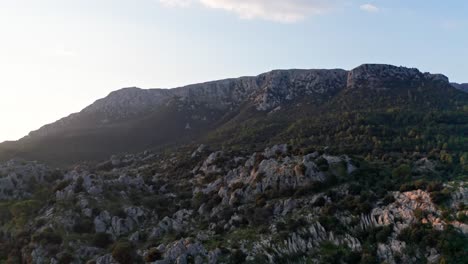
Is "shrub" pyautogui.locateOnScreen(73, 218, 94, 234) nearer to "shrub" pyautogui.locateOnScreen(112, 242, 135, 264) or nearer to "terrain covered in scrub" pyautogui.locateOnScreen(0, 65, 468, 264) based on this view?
"terrain covered in scrub" pyautogui.locateOnScreen(0, 65, 468, 264)

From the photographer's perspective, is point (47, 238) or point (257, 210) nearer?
point (47, 238)

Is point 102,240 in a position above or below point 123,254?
below

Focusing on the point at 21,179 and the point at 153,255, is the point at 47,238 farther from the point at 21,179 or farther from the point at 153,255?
the point at 21,179

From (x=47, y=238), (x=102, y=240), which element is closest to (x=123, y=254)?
(x=102, y=240)

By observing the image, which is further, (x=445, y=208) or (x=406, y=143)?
(x=406, y=143)

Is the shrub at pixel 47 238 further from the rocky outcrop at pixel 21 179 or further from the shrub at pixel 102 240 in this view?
the rocky outcrop at pixel 21 179

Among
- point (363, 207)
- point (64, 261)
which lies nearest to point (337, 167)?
point (363, 207)

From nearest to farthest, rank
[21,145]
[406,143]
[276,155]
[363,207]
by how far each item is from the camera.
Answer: [363,207] < [276,155] < [406,143] < [21,145]

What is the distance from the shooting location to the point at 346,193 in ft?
210

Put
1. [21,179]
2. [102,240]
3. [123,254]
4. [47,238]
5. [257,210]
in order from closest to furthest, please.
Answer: [123,254] → [47,238] → [257,210] → [102,240] → [21,179]

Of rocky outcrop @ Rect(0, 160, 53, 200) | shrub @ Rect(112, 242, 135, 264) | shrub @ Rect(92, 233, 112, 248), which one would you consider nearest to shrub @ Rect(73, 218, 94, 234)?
shrub @ Rect(92, 233, 112, 248)

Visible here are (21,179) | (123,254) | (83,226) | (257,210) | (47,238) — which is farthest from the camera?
(21,179)

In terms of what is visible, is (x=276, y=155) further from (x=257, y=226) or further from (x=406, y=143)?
(x=406, y=143)

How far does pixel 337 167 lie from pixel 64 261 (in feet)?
146
